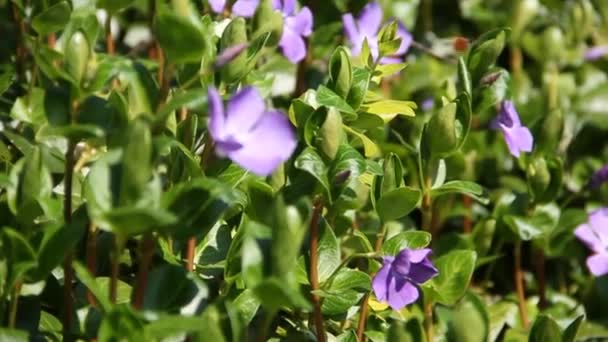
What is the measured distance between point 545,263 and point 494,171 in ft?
0.56

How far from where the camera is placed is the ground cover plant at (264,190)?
0.88 m

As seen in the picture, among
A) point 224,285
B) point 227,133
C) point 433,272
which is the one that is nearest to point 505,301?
point 433,272

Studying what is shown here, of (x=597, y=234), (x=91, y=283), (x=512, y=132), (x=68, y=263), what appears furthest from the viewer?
(x=597, y=234)

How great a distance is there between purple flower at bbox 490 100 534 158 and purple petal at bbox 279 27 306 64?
27 cm

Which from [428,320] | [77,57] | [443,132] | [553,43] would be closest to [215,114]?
[77,57]

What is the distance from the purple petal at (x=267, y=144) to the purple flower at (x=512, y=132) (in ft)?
1.60

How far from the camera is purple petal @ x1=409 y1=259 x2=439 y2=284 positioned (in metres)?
1.11

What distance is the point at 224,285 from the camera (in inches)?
42.8

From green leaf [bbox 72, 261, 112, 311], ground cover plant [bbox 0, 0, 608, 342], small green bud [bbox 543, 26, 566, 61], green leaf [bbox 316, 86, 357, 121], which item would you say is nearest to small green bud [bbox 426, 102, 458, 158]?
ground cover plant [bbox 0, 0, 608, 342]

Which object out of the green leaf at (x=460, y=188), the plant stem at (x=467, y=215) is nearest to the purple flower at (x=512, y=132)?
the green leaf at (x=460, y=188)

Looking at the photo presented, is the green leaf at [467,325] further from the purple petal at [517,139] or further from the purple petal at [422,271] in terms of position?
the purple petal at [517,139]

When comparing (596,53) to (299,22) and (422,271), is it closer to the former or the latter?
(299,22)

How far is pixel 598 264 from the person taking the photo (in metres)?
1.40

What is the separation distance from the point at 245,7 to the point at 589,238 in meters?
0.56
